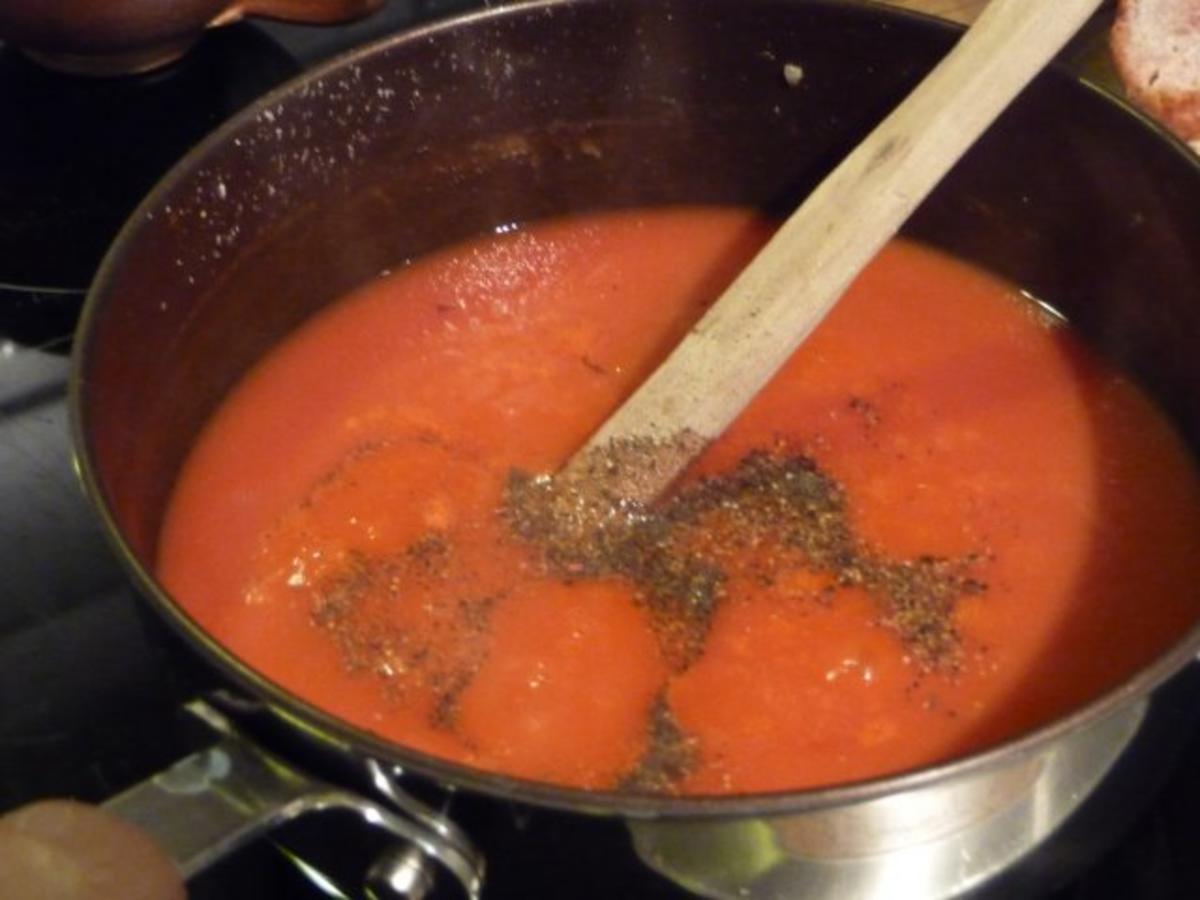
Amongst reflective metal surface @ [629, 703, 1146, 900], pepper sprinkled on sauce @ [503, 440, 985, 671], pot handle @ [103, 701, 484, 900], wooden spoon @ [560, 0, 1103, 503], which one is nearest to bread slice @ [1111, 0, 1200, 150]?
wooden spoon @ [560, 0, 1103, 503]

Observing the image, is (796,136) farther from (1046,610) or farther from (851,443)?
(1046,610)

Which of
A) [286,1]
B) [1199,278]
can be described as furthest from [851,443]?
[286,1]

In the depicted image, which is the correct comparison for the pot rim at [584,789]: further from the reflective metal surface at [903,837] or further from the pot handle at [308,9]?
the pot handle at [308,9]

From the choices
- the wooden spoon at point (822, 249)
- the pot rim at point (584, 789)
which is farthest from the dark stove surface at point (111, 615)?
the wooden spoon at point (822, 249)

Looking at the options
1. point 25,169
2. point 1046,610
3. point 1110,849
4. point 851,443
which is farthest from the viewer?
point 25,169

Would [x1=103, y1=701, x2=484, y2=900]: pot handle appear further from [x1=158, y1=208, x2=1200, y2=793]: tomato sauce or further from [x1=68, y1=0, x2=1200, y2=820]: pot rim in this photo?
[x1=158, y1=208, x2=1200, y2=793]: tomato sauce

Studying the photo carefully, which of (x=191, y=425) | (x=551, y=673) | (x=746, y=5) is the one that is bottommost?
(x=191, y=425)

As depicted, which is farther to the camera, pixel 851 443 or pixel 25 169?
pixel 25 169
